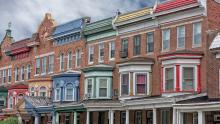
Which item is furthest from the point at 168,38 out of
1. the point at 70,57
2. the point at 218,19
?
the point at 70,57

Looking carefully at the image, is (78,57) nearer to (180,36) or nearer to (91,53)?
(91,53)

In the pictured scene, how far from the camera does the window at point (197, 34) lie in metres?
34.9

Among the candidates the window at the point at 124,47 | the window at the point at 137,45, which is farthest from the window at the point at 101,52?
the window at the point at 137,45

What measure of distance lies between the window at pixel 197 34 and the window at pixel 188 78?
6.38ft

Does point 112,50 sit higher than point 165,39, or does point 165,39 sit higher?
point 165,39

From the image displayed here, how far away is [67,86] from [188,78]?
15730 millimetres

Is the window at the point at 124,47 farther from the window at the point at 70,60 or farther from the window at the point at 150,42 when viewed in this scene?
the window at the point at 70,60

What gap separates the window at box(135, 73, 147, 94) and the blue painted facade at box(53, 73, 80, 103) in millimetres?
9213

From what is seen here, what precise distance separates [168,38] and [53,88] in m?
16.0

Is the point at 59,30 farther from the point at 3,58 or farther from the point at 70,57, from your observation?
the point at 3,58

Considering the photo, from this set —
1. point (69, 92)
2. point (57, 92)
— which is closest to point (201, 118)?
point (69, 92)

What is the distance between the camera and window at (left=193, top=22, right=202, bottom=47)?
3494 centimetres

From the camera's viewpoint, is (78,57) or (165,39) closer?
(165,39)

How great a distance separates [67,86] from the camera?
46906mm
